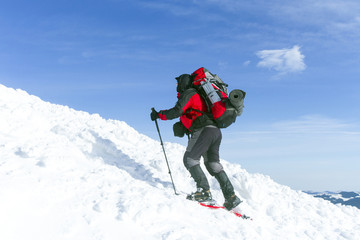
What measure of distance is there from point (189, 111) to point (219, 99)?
70cm

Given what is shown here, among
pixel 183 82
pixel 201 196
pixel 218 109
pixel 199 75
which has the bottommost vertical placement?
pixel 201 196

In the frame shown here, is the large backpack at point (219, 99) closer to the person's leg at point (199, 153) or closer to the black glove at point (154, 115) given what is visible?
the person's leg at point (199, 153)

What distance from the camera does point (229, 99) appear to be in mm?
6723

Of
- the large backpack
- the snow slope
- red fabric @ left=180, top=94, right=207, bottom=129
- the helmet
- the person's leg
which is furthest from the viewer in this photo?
the helmet

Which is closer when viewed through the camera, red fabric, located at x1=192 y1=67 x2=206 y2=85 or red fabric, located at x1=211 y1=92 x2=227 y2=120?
red fabric, located at x1=211 y1=92 x2=227 y2=120

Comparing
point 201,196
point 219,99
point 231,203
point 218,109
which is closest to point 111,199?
point 201,196

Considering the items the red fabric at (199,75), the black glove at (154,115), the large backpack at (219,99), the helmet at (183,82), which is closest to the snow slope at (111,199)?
the black glove at (154,115)

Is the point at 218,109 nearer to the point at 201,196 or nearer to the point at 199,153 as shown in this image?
the point at 199,153

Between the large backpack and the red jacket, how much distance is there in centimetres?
17

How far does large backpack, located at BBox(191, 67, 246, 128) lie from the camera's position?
662cm

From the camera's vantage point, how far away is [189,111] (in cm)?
696

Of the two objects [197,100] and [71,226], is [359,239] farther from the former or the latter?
[71,226]

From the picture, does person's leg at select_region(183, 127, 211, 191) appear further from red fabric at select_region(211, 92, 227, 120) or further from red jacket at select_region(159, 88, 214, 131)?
red fabric at select_region(211, 92, 227, 120)

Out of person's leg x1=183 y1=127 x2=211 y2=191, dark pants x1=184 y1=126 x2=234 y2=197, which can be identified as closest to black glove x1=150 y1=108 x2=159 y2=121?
dark pants x1=184 y1=126 x2=234 y2=197
